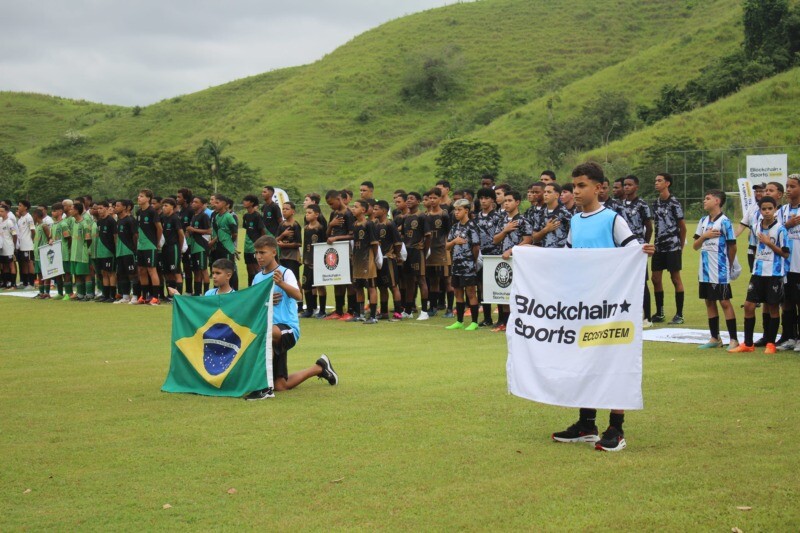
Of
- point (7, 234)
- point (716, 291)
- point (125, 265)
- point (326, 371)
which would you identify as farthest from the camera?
point (7, 234)

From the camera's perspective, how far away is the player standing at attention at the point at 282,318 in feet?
31.2

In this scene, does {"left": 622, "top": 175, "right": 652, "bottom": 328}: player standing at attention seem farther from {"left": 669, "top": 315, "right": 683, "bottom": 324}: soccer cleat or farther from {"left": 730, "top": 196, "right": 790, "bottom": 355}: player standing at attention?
{"left": 730, "top": 196, "right": 790, "bottom": 355}: player standing at attention

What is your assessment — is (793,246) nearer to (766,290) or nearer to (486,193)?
(766,290)

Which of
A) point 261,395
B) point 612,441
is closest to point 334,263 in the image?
point 261,395

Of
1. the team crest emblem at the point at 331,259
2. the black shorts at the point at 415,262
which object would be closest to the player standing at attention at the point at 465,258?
the black shorts at the point at 415,262

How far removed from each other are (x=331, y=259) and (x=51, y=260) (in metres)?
8.82

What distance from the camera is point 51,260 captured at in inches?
879

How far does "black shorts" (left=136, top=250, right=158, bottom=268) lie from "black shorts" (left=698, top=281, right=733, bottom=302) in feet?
40.6

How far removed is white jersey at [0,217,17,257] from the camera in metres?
25.3

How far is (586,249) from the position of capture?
721cm

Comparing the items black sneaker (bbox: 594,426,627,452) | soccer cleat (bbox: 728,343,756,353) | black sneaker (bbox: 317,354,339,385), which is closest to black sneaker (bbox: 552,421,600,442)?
black sneaker (bbox: 594,426,627,452)

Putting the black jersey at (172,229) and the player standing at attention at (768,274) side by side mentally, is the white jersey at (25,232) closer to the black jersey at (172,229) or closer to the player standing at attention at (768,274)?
the black jersey at (172,229)

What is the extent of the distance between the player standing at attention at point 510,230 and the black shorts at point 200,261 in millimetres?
7806

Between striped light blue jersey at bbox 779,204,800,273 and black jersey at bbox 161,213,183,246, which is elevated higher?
black jersey at bbox 161,213,183,246
